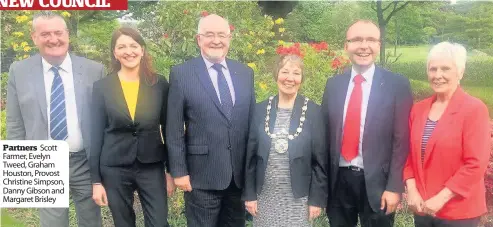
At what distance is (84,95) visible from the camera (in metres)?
3.38

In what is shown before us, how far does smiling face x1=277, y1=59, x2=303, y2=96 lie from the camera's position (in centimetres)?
296

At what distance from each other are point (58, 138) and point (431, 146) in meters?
2.28

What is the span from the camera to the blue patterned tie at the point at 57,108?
339cm

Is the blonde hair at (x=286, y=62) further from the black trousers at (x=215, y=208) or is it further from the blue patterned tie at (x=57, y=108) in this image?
the blue patterned tie at (x=57, y=108)

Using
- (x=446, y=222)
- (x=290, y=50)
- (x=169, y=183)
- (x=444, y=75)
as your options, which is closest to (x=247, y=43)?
(x=290, y=50)

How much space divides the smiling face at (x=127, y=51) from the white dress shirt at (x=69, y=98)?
0.46 meters

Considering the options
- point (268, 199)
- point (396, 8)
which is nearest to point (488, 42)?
point (396, 8)

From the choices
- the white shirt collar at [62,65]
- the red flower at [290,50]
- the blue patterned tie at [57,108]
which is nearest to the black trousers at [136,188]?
the blue patterned tie at [57,108]

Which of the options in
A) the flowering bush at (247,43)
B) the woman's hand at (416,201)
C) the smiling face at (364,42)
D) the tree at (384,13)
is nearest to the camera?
the woman's hand at (416,201)

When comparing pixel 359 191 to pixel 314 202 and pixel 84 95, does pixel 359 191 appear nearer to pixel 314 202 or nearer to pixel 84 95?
pixel 314 202

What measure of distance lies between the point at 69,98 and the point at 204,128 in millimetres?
949

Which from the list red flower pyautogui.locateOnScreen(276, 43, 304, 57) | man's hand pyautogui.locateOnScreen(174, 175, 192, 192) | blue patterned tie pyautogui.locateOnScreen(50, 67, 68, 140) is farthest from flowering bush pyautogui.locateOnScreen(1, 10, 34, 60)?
red flower pyautogui.locateOnScreen(276, 43, 304, 57)

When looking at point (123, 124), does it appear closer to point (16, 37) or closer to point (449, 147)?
point (16, 37)

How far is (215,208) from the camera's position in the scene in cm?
323
